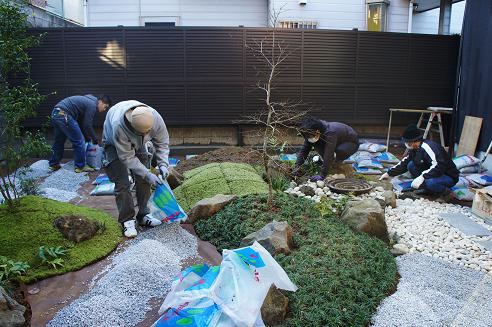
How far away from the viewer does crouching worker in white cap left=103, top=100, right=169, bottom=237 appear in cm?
359

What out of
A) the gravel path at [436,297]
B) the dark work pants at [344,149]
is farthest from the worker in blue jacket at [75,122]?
the gravel path at [436,297]

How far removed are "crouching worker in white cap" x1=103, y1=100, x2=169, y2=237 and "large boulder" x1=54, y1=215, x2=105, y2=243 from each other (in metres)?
0.34

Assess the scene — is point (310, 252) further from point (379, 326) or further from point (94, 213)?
point (94, 213)

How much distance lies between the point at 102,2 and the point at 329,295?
934 centimetres

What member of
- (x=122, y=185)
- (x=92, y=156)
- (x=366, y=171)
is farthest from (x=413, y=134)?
(x=92, y=156)

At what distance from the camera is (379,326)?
2580 millimetres

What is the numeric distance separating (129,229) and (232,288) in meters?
1.82

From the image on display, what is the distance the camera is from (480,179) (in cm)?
584

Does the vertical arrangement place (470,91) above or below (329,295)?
above

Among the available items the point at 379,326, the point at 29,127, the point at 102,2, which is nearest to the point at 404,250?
the point at 379,326

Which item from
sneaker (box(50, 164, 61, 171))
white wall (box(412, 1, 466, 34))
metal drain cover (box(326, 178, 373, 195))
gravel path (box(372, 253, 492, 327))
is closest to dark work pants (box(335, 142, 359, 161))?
metal drain cover (box(326, 178, 373, 195))

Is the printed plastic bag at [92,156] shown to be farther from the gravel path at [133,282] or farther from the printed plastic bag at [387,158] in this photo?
the printed plastic bag at [387,158]

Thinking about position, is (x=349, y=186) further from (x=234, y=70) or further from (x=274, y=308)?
(x=234, y=70)

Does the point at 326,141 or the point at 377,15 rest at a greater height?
the point at 377,15
